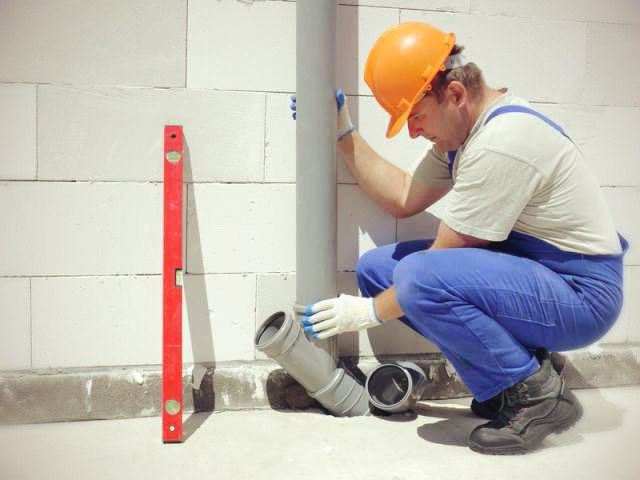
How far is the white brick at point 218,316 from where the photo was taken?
2.45m

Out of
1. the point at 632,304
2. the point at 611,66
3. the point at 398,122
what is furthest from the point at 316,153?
the point at 632,304

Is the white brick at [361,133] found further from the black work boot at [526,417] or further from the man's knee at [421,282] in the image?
the black work boot at [526,417]

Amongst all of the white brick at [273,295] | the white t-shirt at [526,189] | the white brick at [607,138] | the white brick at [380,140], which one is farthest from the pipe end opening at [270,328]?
the white brick at [607,138]

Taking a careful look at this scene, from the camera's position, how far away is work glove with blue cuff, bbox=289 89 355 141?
7.81ft

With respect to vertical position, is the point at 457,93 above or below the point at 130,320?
above

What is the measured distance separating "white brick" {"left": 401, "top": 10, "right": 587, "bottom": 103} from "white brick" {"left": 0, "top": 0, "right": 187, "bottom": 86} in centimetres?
91

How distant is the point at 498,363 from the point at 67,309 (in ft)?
4.78

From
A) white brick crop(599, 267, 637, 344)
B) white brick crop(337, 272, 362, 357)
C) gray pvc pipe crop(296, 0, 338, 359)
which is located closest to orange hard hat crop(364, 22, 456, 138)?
gray pvc pipe crop(296, 0, 338, 359)

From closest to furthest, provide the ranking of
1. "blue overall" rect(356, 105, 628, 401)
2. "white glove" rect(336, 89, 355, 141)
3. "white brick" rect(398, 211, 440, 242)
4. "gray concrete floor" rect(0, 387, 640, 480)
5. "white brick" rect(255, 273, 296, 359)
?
"gray concrete floor" rect(0, 387, 640, 480) → "blue overall" rect(356, 105, 628, 401) → "white glove" rect(336, 89, 355, 141) → "white brick" rect(255, 273, 296, 359) → "white brick" rect(398, 211, 440, 242)

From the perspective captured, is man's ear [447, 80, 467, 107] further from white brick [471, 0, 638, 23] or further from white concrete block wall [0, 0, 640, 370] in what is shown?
white brick [471, 0, 638, 23]

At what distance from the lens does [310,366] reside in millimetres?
2314

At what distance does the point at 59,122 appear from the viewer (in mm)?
2309

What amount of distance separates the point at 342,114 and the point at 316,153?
0.67ft

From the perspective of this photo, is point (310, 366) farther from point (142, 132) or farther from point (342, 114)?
point (142, 132)
